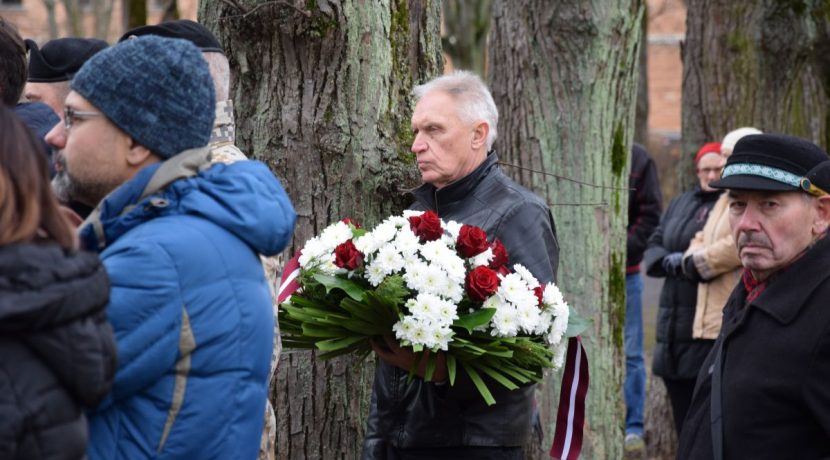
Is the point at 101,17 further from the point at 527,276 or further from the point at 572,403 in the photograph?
the point at 527,276

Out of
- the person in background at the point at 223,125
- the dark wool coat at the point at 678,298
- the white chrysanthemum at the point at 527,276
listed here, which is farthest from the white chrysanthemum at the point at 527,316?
the dark wool coat at the point at 678,298

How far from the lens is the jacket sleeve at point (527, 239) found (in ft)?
15.0

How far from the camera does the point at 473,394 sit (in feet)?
14.7

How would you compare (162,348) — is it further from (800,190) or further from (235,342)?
(800,190)

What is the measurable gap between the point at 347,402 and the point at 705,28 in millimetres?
5538

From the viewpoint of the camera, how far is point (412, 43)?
541 centimetres

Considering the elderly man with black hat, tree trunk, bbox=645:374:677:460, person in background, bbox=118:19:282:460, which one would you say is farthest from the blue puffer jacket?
tree trunk, bbox=645:374:677:460

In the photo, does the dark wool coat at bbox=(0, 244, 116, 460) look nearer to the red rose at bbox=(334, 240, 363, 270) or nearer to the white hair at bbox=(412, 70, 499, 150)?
the red rose at bbox=(334, 240, 363, 270)

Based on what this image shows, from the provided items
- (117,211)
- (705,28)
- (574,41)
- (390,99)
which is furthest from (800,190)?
(705,28)

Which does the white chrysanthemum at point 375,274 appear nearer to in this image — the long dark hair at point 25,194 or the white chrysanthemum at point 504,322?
the white chrysanthemum at point 504,322

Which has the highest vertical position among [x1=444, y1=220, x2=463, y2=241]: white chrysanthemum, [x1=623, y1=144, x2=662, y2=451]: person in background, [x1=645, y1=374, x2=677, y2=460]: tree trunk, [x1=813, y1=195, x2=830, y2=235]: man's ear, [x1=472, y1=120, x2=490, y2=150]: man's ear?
[x1=472, y1=120, x2=490, y2=150]: man's ear

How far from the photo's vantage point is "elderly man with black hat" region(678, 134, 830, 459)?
3674 millimetres

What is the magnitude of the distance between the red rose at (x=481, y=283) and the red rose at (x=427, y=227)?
208mm

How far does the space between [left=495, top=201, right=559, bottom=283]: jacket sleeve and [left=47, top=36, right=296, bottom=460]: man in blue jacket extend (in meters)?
1.68
